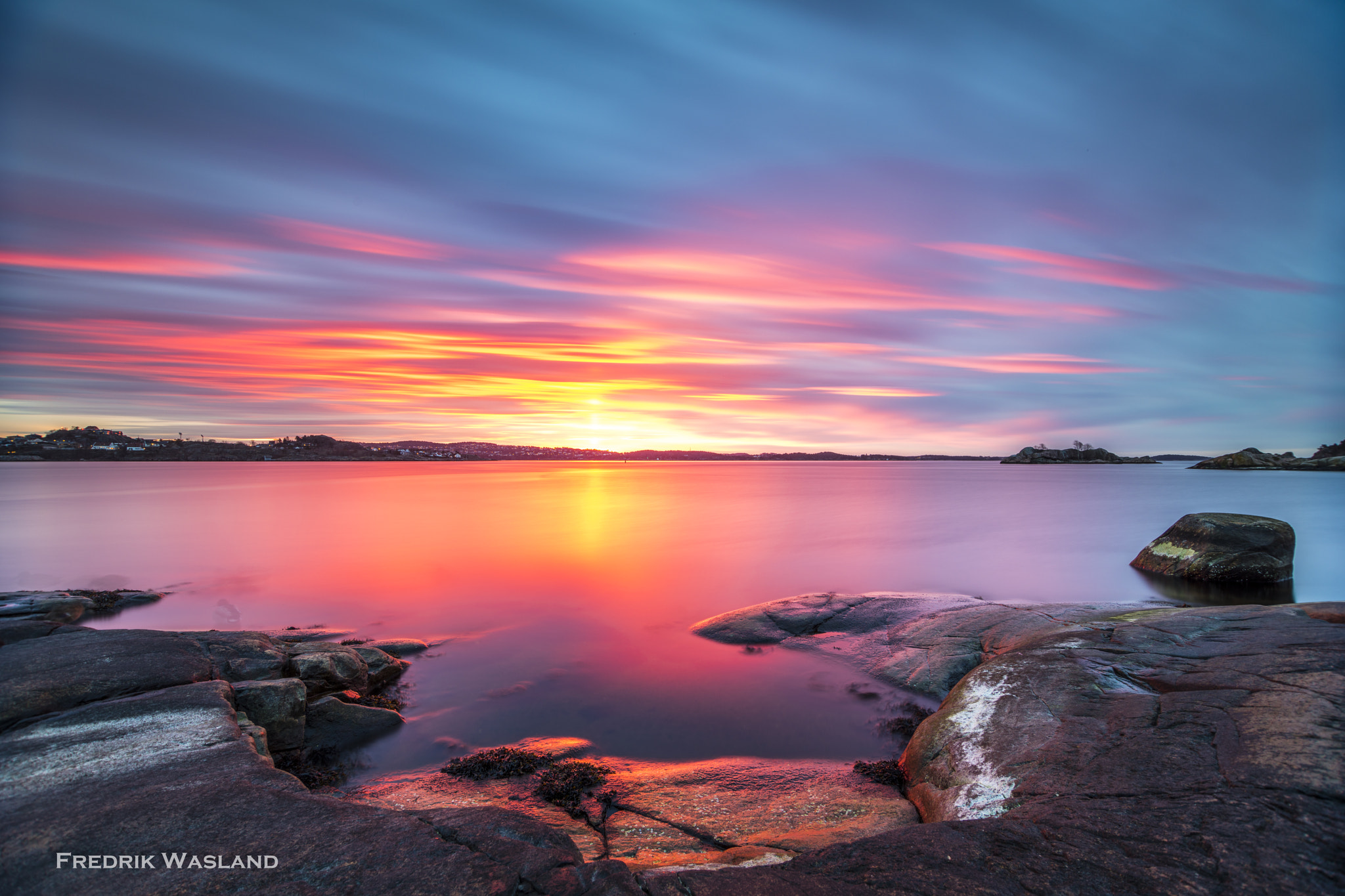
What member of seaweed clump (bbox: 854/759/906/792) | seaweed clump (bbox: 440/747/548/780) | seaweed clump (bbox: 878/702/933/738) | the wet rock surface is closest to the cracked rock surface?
seaweed clump (bbox: 854/759/906/792)

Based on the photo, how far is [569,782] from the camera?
5906 millimetres

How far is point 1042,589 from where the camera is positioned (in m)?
15.8

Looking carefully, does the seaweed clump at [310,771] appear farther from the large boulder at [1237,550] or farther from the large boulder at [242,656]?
the large boulder at [1237,550]

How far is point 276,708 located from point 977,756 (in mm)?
7571

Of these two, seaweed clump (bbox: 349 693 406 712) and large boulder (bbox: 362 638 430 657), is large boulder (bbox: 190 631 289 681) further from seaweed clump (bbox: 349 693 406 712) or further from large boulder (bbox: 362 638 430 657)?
large boulder (bbox: 362 638 430 657)

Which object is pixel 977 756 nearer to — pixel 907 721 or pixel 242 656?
pixel 907 721

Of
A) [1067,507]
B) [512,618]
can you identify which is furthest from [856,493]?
[512,618]

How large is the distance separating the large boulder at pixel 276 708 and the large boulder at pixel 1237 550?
20.0 m

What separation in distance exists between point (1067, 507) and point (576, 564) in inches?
1388

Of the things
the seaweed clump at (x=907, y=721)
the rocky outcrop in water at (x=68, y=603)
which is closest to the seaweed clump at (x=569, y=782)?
the seaweed clump at (x=907, y=721)

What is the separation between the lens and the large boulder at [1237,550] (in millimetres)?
14312

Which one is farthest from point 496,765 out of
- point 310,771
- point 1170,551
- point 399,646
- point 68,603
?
point 1170,551

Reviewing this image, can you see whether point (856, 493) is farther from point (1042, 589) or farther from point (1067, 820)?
point (1067, 820)

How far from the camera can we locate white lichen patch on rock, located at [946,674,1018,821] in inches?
186
